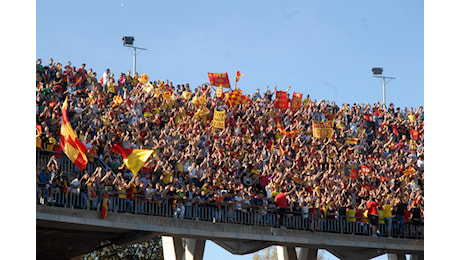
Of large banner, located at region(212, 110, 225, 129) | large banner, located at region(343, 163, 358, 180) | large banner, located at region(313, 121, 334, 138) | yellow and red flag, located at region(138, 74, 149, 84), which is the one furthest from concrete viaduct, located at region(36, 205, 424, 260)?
yellow and red flag, located at region(138, 74, 149, 84)

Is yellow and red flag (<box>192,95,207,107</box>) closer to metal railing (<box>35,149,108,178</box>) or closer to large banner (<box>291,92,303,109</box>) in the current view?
large banner (<box>291,92,303,109</box>)

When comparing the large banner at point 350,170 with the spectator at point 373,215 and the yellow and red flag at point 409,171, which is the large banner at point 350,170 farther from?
the yellow and red flag at point 409,171

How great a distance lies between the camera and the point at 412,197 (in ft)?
99.5

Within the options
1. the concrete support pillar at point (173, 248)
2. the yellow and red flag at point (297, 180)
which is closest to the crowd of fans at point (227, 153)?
the yellow and red flag at point (297, 180)

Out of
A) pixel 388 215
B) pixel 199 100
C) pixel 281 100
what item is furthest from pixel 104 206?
pixel 281 100

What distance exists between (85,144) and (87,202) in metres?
1.60

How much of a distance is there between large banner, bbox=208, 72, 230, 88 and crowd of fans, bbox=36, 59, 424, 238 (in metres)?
0.95

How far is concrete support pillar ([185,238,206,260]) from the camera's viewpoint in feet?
99.9

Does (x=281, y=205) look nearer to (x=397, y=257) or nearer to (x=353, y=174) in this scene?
(x=353, y=174)

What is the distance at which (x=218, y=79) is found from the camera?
34469mm

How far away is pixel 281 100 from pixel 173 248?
8.07 m
